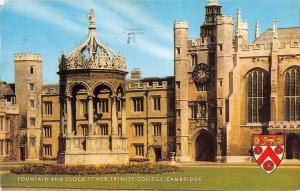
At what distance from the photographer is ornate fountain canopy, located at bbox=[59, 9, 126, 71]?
45281 millimetres

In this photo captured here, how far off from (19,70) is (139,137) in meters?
17.4

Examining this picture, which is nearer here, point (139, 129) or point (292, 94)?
point (292, 94)

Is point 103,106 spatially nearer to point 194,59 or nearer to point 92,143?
point 194,59

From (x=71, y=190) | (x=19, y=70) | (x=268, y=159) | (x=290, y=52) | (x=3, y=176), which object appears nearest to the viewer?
(x=71, y=190)

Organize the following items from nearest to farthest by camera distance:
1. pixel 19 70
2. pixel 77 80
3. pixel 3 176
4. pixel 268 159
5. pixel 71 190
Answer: pixel 71 190, pixel 268 159, pixel 3 176, pixel 77 80, pixel 19 70

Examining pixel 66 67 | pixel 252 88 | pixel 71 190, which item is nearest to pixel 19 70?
→ pixel 252 88

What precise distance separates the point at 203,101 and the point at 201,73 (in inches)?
118

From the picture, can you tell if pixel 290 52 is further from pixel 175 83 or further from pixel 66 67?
pixel 66 67

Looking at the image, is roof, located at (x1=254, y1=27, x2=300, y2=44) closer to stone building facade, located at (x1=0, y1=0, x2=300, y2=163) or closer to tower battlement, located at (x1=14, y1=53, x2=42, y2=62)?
stone building facade, located at (x1=0, y1=0, x2=300, y2=163)

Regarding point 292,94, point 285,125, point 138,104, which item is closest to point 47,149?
point 138,104

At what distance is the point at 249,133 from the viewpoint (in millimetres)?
68375

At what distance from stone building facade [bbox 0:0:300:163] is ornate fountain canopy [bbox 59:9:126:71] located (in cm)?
1381

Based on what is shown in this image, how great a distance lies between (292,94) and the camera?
2633 inches

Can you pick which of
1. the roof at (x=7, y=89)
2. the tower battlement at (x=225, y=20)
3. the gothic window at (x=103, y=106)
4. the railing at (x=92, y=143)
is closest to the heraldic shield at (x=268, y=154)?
the railing at (x=92, y=143)
